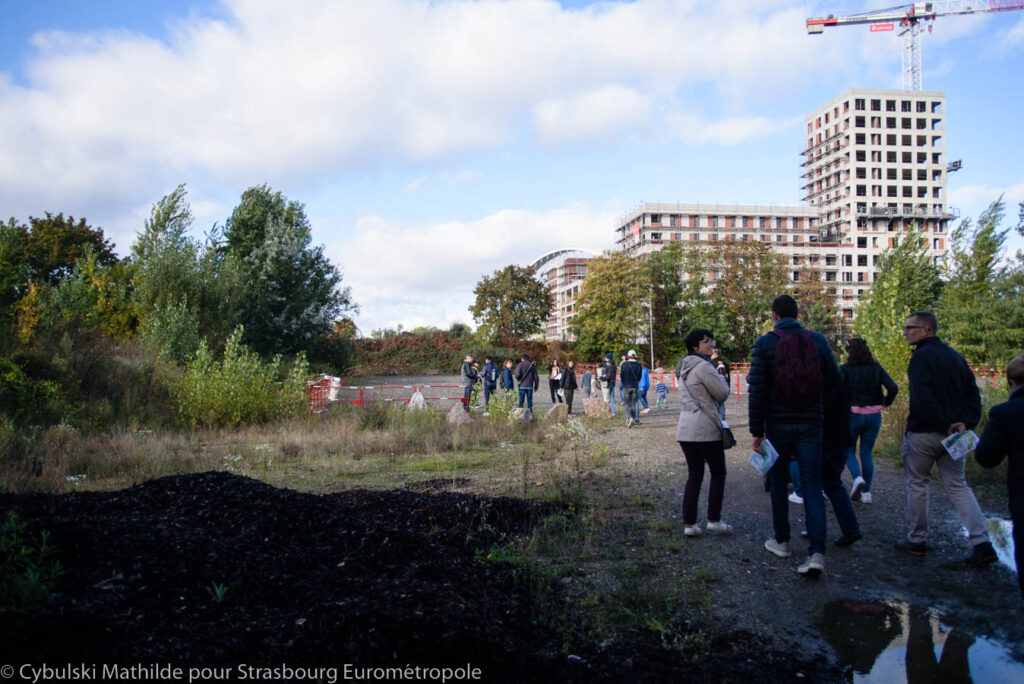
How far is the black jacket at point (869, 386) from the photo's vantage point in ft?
23.1

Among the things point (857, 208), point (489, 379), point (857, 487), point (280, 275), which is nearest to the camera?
point (857, 487)

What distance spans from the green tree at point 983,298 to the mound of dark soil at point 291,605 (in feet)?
103

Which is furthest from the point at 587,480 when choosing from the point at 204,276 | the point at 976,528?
the point at 204,276

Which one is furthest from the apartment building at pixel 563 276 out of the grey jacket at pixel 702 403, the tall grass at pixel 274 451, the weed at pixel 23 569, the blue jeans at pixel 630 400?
the weed at pixel 23 569

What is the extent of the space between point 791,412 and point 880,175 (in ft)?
401

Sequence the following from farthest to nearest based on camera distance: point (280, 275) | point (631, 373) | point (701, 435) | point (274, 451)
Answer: point (280, 275) → point (631, 373) → point (274, 451) → point (701, 435)

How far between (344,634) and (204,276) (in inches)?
1029

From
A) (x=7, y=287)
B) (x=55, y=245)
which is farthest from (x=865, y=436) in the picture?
(x=55, y=245)

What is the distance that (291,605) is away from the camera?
3.62 m

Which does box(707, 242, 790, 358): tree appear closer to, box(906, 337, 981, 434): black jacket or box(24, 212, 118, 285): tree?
box(24, 212, 118, 285): tree

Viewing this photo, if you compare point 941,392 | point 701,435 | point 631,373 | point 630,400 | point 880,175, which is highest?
point 880,175

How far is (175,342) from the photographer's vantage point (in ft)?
67.6

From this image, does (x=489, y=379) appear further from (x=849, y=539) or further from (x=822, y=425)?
(x=822, y=425)

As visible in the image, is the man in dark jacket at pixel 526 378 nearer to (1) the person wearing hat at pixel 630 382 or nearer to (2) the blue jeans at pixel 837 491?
(1) the person wearing hat at pixel 630 382
